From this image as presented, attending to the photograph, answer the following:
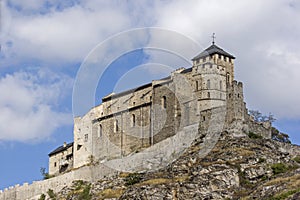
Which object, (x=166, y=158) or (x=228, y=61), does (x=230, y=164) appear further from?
(x=228, y=61)

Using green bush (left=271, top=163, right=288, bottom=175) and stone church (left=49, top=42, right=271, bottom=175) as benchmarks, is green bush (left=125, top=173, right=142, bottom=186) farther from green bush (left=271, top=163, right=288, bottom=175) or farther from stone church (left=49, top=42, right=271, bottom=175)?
green bush (left=271, top=163, right=288, bottom=175)

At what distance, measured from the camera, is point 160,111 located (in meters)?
95.6

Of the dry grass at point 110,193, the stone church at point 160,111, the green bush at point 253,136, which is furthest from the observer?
the stone church at point 160,111

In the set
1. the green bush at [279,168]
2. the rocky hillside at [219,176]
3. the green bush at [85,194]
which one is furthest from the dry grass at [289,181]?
the green bush at [85,194]

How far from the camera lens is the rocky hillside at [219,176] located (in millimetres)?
73444

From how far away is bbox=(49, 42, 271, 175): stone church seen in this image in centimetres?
8975

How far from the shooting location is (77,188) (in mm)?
89250

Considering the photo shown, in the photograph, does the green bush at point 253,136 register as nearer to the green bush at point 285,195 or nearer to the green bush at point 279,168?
the green bush at point 279,168

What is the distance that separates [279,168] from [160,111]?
22.5 m

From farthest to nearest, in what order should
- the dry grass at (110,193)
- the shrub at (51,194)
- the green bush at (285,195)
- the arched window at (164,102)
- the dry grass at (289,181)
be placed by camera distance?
the arched window at (164,102) < the shrub at (51,194) < the dry grass at (110,193) < the dry grass at (289,181) < the green bush at (285,195)

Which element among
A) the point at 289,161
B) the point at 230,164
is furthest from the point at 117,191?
the point at 289,161

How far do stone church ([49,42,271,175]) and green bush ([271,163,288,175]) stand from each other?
31.8 feet

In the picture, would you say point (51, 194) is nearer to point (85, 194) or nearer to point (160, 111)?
point (85, 194)

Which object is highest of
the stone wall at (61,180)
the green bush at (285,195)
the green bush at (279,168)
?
the stone wall at (61,180)
